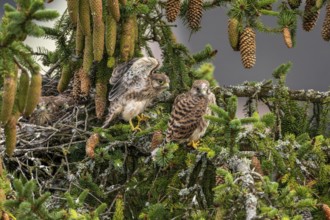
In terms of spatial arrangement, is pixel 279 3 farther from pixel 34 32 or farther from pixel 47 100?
pixel 34 32

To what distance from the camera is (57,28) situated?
5.73 metres

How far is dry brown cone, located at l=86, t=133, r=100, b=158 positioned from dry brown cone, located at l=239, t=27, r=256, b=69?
38.6 inches

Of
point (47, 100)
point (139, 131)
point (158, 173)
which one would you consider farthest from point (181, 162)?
point (47, 100)

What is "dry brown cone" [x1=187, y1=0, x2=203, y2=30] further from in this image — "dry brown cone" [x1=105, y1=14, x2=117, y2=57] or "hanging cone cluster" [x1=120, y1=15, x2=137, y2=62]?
"dry brown cone" [x1=105, y1=14, x2=117, y2=57]

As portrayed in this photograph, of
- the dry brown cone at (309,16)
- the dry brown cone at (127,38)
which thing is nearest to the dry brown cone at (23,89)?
the dry brown cone at (127,38)

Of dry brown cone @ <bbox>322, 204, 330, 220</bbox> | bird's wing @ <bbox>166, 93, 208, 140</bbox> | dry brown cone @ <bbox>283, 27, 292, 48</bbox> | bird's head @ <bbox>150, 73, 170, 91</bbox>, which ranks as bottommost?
dry brown cone @ <bbox>322, 204, 330, 220</bbox>

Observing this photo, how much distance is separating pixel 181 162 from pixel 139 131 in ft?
2.18

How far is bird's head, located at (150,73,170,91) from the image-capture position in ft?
19.5

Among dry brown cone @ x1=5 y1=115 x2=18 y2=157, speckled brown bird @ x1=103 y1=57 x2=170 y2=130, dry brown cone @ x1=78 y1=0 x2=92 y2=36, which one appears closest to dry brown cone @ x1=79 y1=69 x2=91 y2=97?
speckled brown bird @ x1=103 y1=57 x2=170 y2=130

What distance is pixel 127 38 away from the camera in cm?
538

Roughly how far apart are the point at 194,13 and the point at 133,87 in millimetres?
1087

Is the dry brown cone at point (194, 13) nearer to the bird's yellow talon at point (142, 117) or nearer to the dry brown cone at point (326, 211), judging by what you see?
the bird's yellow talon at point (142, 117)

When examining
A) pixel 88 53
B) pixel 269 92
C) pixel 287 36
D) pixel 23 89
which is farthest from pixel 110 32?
pixel 23 89

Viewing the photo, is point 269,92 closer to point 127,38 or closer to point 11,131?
point 127,38
